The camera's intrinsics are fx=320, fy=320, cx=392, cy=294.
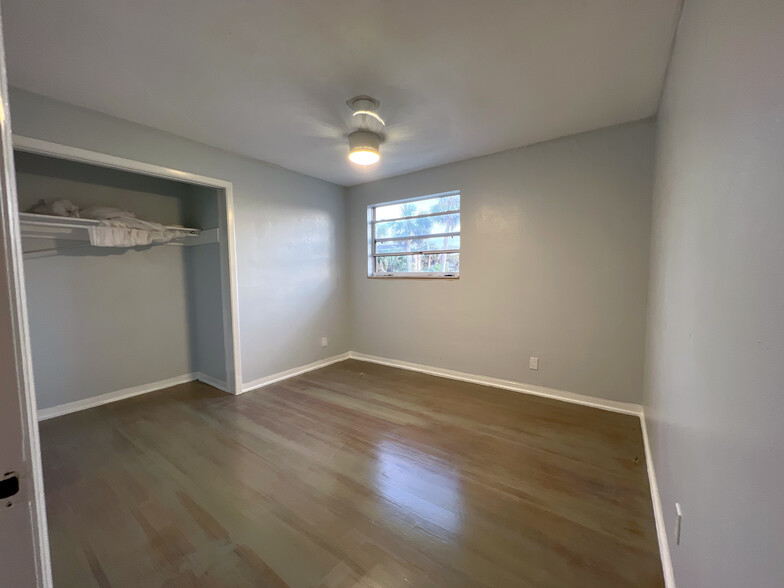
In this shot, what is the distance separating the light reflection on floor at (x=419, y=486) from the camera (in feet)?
5.51

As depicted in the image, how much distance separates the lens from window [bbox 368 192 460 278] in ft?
12.3

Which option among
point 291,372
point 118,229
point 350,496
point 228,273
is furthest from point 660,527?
point 118,229

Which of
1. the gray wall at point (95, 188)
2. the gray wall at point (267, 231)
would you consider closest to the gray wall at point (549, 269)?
the gray wall at point (267, 231)

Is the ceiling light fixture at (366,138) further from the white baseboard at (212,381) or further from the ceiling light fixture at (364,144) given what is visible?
the white baseboard at (212,381)

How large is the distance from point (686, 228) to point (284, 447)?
8.61 feet

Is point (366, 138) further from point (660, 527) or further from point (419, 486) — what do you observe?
point (660, 527)

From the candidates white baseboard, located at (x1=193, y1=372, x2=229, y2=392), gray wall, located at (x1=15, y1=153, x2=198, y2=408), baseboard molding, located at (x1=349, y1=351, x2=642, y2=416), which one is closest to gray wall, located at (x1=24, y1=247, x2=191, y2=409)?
gray wall, located at (x1=15, y1=153, x2=198, y2=408)

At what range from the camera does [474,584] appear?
51.3 inches

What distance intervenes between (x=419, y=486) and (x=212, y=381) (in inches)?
111

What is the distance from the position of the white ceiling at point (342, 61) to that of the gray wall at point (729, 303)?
0.59m

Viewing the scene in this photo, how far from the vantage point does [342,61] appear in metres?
1.84

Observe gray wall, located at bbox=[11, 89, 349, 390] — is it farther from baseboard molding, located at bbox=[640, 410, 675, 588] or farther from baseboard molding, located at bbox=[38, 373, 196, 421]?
baseboard molding, located at bbox=[640, 410, 675, 588]

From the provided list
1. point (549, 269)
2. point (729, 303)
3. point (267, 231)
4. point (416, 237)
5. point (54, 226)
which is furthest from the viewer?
point (416, 237)

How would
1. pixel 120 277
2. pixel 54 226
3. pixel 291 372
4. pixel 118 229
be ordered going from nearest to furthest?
pixel 54 226
pixel 118 229
pixel 120 277
pixel 291 372
